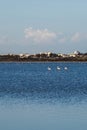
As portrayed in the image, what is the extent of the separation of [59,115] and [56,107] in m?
4.41

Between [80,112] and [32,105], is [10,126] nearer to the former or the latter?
[80,112]

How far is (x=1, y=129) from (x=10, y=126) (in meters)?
1.07

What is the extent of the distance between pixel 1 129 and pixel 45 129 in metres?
1.75

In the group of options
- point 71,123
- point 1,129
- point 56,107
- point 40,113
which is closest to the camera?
point 1,129

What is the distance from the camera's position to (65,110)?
29.6 m

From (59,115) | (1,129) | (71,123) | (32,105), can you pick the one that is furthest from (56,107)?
(1,129)

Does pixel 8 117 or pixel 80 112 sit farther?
pixel 80 112

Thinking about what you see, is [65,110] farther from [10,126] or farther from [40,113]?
[10,126]

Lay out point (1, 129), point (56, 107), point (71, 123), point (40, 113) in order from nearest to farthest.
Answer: point (1, 129)
point (71, 123)
point (40, 113)
point (56, 107)

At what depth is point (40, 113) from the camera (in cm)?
2834

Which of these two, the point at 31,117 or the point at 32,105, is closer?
the point at 31,117

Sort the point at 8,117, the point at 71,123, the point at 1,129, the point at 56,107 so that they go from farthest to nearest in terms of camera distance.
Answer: the point at 56,107, the point at 8,117, the point at 71,123, the point at 1,129

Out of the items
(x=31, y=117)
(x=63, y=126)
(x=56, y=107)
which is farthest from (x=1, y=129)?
(x=56, y=107)

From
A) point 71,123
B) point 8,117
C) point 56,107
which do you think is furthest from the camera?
point 56,107
